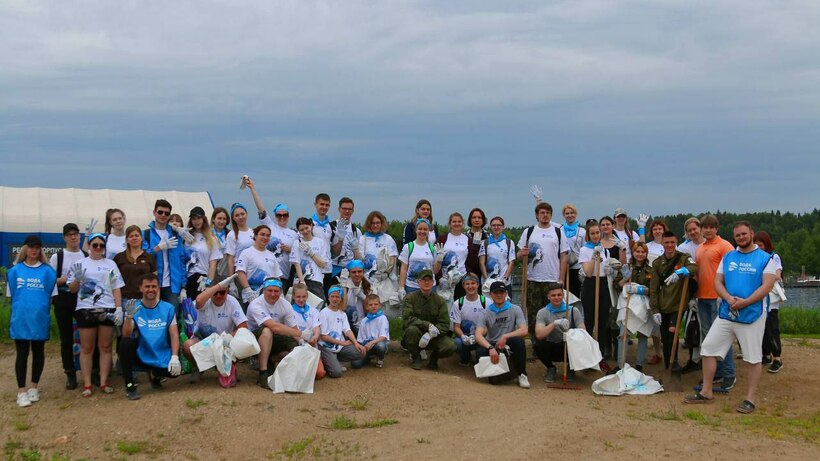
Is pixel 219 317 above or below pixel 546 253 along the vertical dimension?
below

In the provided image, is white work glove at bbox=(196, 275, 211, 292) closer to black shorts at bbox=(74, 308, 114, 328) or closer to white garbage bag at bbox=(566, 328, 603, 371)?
black shorts at bbox=(74, 308, 114, 328)

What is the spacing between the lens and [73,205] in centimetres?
3067

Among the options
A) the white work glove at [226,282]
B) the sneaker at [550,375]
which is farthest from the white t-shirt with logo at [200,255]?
the sneaker at [550,375]

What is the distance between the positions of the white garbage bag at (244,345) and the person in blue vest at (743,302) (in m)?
4.92

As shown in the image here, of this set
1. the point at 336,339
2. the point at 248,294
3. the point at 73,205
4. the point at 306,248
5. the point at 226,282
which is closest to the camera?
the point at 226,282

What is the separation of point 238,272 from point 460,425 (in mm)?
3337

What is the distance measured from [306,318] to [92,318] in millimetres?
2385

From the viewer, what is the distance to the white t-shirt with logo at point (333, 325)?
9.35 m

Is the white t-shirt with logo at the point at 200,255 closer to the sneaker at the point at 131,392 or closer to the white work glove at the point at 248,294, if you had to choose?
the white work glove at the point at 248,294

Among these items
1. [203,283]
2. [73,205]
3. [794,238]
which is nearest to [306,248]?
[203,283]

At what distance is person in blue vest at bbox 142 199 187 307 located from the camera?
877cm

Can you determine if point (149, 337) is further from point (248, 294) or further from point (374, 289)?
point (374, 289)

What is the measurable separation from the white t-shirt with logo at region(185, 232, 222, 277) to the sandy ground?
1.27 metres

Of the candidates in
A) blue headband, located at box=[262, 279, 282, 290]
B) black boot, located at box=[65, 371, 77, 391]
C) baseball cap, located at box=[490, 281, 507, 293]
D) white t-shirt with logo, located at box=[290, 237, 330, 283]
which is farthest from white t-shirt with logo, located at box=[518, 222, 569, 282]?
black boot, located at box=[65, 371, 77, 391]
